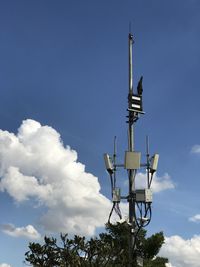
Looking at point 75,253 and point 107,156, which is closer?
point 107,156

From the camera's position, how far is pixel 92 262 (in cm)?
2075

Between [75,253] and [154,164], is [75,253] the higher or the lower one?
the lower one

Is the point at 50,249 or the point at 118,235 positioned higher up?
the point at 118,235

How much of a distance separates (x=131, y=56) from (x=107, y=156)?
4.18 metres

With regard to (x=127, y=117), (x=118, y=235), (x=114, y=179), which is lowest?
(x=114, y=179)

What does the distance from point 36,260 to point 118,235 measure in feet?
80.2

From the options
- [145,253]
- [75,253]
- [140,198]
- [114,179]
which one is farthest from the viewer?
[145,253]

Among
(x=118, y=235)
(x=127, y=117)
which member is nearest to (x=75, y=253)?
(x=127, y=117)

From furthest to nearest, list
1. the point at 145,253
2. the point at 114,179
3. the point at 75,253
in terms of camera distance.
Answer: the point at 145,253 → the point at 75,253 → the point at 114,179

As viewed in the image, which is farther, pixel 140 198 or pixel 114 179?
pixel 114 179

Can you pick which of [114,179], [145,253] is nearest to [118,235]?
[145,253]

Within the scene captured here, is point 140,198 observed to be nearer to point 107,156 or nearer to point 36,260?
point 107,156

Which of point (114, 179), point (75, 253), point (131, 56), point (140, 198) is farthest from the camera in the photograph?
point (75, 253)

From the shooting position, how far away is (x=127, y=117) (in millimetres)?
16406
